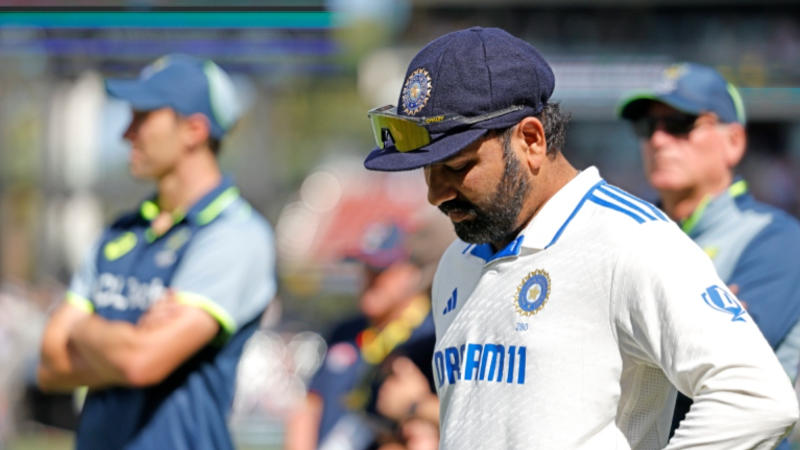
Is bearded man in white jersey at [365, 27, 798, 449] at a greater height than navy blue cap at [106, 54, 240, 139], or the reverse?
bearded man in white jersey at [365, 27, 798, 449]

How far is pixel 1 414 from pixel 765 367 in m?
11.3

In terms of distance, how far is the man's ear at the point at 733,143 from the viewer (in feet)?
12.9

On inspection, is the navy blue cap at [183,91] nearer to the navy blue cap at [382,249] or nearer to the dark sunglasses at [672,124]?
the navy blue cap at [382,249]

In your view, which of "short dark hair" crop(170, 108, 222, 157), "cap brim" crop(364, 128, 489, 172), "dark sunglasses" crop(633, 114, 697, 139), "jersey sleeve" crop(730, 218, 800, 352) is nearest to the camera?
"cap brim" crop(364, 128, 489, 172)

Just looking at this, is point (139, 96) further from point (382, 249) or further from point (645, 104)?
point (645, 104)

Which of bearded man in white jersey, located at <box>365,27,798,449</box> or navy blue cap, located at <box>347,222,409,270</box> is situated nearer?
bearded man in white jersey, located at <box>365,27,798,449</box>

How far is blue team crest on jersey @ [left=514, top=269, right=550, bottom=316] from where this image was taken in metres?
2.36

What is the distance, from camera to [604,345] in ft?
7.50

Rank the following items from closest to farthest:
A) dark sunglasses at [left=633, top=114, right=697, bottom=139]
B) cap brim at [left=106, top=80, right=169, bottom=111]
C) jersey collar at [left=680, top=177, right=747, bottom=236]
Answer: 1. jersey collar at [left=680, top=177, right=747, bottom=236]
2. dark sunglasses at [left=633, top=114, right=697, bottom=139]
3. cap brim at [left=106, top=80, right=169, bottom=111]

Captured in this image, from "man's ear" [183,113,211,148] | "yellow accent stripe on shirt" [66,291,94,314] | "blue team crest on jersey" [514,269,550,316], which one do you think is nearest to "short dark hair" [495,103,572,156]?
"blue team crest on jersey" [514,269,550,316]

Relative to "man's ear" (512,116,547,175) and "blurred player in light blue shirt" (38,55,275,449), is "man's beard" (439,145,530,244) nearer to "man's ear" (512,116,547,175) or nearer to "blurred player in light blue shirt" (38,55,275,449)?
"man's ear" (512,116,547,175)

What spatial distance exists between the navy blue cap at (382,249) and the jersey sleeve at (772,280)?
190 centimetres

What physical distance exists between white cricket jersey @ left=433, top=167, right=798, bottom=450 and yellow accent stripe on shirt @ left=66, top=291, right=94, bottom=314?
1.91 meters

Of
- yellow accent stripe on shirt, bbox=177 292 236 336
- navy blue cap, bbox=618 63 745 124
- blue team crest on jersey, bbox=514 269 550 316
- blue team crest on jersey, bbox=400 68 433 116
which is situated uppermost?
blue team crest on jersey, bbox=400 68 433 116
